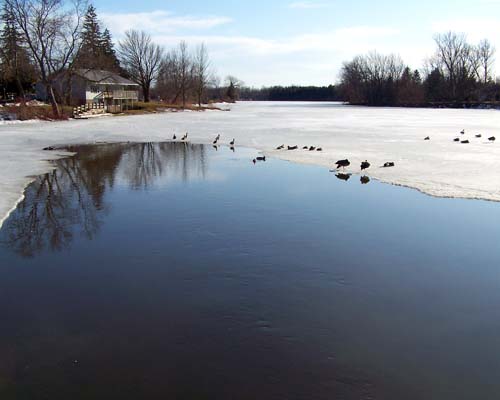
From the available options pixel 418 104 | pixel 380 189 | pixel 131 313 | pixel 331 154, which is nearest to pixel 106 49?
pixel 418 104

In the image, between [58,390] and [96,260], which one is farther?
[96,260]

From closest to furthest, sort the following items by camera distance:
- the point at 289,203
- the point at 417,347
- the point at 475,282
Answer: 1. the point at 417,347
2. the point at 475,282
3. the point at 289,203

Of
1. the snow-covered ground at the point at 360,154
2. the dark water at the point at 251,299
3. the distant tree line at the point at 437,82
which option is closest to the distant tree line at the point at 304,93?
the distant tree line at the point at 437,82

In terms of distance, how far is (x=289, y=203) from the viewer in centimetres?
1163

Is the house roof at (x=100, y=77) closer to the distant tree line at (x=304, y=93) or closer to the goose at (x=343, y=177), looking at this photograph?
the goose at (x=343, y=177)

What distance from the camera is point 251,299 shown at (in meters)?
6.16

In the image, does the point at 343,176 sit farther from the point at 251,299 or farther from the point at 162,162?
the point at 251,299

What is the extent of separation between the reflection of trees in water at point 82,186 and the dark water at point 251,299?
9cm

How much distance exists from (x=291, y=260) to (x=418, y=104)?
318ft

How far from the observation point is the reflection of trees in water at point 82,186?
Answer: 9062 millimetres

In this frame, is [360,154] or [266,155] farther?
[266,155]

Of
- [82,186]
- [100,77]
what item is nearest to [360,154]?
[82,186]

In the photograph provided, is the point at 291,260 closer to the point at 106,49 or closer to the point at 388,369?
the point at 388,369

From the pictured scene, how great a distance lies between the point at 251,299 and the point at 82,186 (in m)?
9.55
